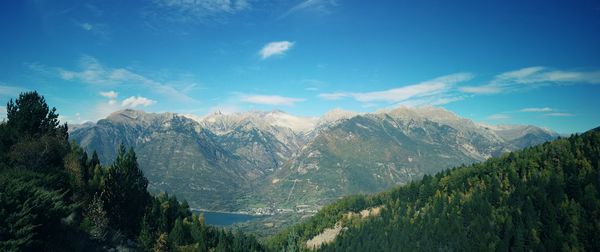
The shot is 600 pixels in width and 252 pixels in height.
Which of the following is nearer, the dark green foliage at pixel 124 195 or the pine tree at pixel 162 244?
the dark green foliage at pixel 124 195

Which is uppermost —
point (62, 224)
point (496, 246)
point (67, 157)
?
point (67, 157)

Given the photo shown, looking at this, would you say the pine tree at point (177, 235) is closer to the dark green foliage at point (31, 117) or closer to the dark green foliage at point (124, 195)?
the dark green foliage at point (124, 195)

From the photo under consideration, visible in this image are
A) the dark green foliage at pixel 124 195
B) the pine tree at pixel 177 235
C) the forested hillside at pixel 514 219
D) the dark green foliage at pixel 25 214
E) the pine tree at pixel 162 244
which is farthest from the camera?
the forested hillside at pixel 514 219

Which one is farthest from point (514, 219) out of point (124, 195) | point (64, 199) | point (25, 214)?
point (25, 214)

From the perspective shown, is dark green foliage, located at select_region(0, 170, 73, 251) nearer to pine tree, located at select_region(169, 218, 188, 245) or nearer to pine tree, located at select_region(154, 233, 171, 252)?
pine tree, located at select_region(154, 233, 171, 252)

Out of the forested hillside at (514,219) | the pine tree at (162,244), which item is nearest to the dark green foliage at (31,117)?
the pine tree at (162,244)

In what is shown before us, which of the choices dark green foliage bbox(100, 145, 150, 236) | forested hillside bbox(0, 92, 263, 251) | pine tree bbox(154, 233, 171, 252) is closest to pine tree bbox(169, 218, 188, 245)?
forested hillside bbox(0, 92, 263, 251)

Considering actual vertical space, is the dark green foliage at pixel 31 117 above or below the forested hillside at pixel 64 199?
above

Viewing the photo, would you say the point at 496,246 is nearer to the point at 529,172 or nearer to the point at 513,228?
the point at 513,228

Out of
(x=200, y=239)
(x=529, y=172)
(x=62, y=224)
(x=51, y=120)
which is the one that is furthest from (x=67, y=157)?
(x=529, y=172)
